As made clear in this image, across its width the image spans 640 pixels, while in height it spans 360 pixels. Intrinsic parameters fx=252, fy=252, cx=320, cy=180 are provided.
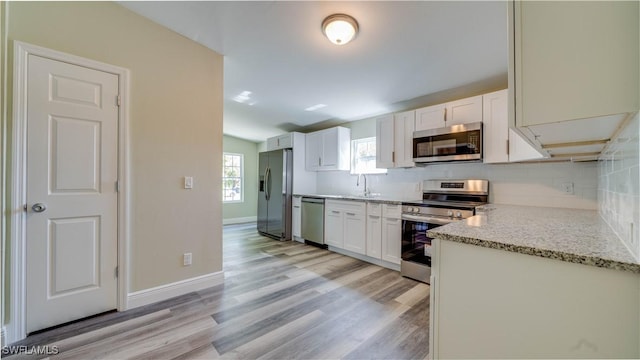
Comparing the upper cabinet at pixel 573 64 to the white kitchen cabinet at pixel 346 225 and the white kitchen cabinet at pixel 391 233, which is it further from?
the white kitchen cabinet at pixel 346 225

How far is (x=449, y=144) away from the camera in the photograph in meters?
2.92

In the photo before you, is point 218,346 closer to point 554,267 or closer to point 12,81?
point 554,267

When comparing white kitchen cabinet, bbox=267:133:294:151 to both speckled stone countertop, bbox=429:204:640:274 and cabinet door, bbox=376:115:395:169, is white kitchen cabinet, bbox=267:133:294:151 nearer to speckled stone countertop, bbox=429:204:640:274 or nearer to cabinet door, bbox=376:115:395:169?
cabinet door, bbox=376:115:395:169

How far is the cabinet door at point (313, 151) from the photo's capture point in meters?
4.85

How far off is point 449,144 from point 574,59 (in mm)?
2247

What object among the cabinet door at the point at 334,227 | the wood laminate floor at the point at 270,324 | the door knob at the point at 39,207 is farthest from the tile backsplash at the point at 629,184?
the door knob at the point at 39,207

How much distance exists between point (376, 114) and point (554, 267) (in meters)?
3.64

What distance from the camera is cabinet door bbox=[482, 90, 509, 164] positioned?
104 inches

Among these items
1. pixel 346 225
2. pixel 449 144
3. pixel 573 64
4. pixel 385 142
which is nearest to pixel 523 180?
pixel 449 144

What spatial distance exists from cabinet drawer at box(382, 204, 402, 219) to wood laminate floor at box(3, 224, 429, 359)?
0.72 metres

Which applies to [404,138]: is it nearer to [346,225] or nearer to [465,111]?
[465,111]

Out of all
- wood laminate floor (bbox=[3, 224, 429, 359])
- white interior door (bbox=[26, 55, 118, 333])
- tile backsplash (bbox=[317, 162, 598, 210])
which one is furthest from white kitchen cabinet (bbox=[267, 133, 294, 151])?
white interior door (bbox=[26, 55, 118, 333])

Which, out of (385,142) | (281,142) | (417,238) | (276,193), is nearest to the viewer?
(417,238)

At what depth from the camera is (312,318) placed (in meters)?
2.09
